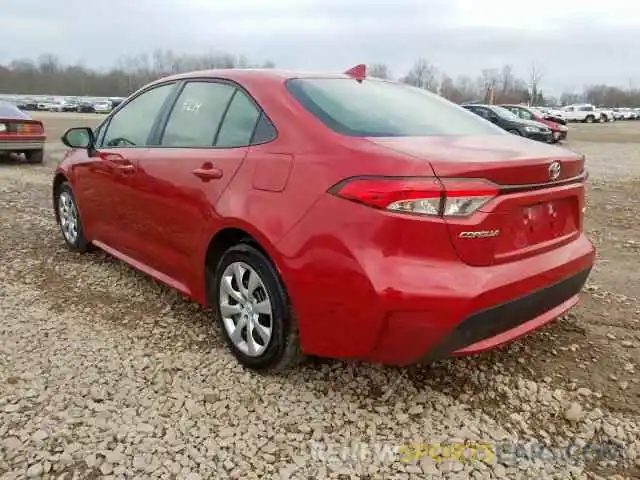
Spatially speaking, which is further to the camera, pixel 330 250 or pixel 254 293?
pixel 254 293

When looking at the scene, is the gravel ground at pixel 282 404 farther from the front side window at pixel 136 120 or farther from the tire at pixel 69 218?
the front side window at pixel 136 120

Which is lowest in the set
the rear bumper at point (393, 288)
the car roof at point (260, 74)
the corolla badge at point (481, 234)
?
the rear bumper at point (393, 288)

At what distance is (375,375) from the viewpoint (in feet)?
9.80

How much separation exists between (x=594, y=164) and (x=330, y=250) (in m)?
13.3

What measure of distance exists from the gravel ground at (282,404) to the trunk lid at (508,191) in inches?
29.9

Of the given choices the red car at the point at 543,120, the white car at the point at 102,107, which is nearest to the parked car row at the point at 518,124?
the red car at the point at 543,120

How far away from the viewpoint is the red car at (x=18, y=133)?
1076cm

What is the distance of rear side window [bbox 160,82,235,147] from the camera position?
10.5 feet

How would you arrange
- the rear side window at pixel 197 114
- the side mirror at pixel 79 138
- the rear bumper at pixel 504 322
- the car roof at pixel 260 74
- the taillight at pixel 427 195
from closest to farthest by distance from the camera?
the taillight at pixel 427 195, the rear bumper at pixel 504 322, the car roof at pixel 260 74, the rear side window at pixel 197 114, the side mirror at pixel 79 138

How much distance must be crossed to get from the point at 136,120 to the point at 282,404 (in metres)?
2.32

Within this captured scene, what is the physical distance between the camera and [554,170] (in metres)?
2.59

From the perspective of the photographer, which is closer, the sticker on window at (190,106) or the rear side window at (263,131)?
the rear side window at (263,131)

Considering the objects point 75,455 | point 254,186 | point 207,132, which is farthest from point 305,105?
point 75,455

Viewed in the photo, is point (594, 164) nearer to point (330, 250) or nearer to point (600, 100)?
point (330, 250)
